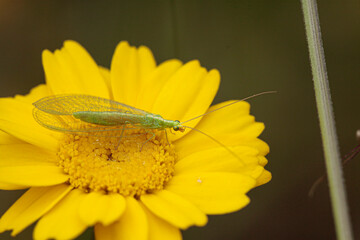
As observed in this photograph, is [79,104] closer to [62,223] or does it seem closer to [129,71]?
[129,71]

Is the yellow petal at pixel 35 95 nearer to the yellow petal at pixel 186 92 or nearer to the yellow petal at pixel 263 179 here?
the yellow petal at pixel 186 92

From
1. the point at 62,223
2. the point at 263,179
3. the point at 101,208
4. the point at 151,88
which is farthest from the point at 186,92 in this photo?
the point at 62,223

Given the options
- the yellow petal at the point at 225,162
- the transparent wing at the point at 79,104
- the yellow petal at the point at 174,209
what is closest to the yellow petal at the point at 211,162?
the yellow petal at the point at 225,162

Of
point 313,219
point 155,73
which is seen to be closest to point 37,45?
point 155,73

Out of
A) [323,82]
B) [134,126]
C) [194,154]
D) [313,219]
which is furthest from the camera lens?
[313,219]

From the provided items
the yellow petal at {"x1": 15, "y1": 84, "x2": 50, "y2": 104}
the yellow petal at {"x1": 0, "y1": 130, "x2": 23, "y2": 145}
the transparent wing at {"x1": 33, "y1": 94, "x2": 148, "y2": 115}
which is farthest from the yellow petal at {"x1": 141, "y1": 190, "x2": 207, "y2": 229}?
the yellow petal at {"x1": 15, "y1": 84, "x2": 50, "y2": 104}

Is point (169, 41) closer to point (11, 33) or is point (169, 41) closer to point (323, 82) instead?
point (11, 33)

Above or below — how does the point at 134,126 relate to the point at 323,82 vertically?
A: below
